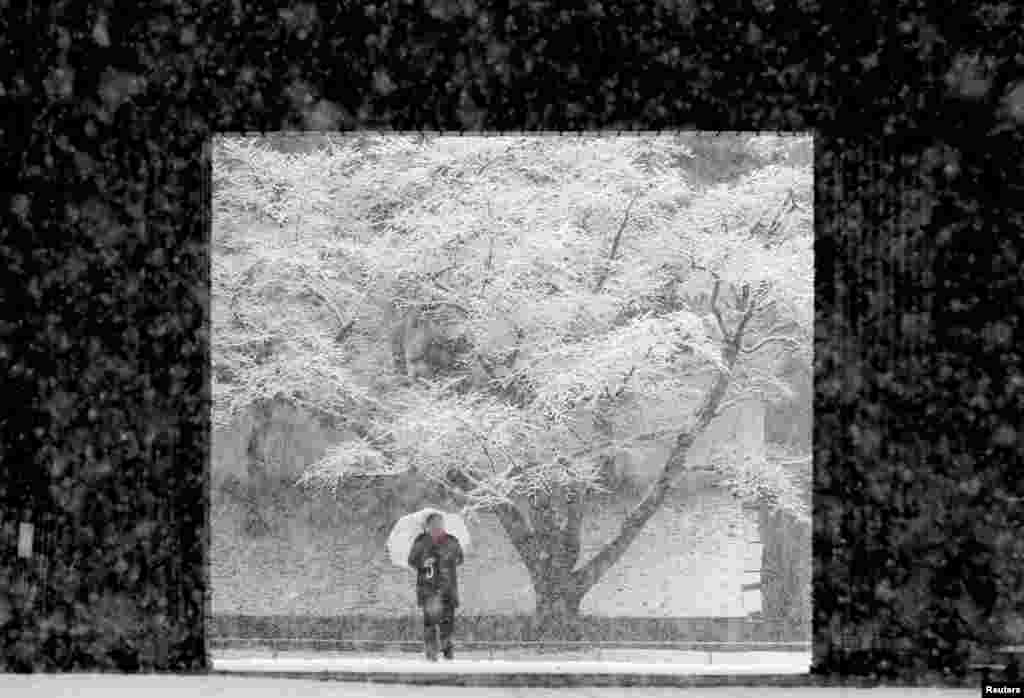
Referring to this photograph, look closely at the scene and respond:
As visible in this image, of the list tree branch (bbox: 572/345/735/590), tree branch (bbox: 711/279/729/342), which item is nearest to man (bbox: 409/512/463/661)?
tree branch (bbox: 572/345/735/590)

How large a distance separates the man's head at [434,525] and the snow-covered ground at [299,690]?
5872mm

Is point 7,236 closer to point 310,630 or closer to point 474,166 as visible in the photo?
point 474,166

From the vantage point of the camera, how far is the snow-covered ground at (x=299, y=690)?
5.66 m

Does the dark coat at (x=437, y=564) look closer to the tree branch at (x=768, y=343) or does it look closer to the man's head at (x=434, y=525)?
the man's head at (x=434, y=525)

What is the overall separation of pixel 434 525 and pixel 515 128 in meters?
6.63

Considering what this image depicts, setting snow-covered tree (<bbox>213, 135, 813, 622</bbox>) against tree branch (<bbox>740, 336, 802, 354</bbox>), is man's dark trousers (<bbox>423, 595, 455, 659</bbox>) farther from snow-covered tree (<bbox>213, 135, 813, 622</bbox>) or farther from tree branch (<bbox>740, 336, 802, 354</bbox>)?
tree branch (<bbox>740, 336, 802, 354</bbox>)

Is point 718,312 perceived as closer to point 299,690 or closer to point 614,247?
point 614,247

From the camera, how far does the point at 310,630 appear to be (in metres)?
18.3

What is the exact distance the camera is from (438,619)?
12805mm

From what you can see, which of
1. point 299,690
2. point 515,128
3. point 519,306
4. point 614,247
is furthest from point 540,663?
point 515,128

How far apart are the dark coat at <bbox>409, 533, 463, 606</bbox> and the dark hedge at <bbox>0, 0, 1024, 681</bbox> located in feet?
20.3

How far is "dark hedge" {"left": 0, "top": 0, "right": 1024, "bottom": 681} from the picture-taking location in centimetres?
629

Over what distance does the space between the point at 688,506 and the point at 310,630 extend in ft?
18.9

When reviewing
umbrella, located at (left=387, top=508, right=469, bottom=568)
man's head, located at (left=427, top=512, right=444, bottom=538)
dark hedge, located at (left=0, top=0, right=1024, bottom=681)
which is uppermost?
dark hedge, located at (left=0, top=0, right=1024, bottom=681)
